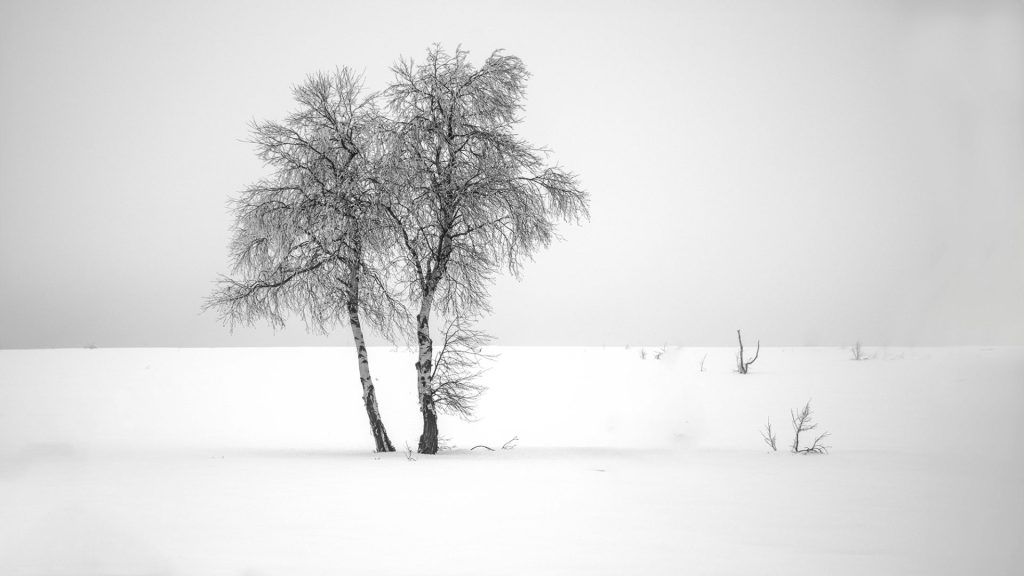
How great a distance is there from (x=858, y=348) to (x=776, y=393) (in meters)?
14.4

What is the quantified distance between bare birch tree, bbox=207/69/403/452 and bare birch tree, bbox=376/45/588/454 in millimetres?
653

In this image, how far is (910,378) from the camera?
30.5 metres

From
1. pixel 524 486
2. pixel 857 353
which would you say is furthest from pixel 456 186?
pixel 857 353

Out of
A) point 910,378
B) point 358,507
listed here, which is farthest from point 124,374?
point 910,378

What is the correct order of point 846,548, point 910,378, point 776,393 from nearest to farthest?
point 846,548, point 776,393, point 910,378

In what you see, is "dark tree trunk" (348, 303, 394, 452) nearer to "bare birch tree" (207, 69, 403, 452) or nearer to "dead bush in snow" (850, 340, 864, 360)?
"bare birch tree" (207, 69, 403, 452)

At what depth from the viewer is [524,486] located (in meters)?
11.0

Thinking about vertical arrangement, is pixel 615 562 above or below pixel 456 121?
below

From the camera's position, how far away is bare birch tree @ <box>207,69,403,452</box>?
601 inches

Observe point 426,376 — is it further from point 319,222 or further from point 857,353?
point 857,353

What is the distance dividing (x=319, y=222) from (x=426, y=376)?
4196mm

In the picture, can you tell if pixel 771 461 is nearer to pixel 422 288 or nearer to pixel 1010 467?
pixel 1010 467

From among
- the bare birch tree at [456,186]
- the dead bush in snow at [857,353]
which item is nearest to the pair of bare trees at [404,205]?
the bare birch tree at [456,186]

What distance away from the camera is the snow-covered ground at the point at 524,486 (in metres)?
7.14
